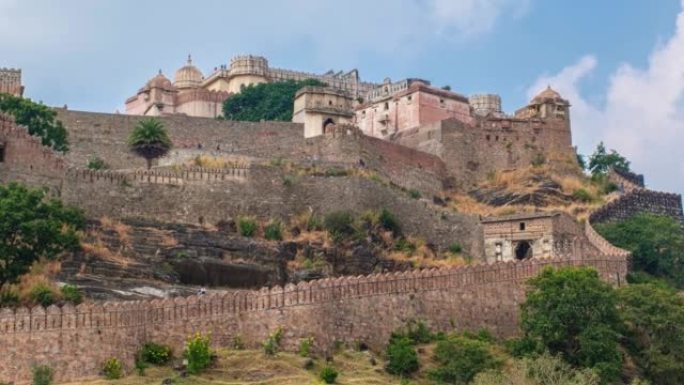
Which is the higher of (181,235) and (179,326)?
(181,235)

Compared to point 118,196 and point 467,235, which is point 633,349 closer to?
point 467,235

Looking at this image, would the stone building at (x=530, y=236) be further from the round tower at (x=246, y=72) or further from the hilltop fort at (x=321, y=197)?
the round tower at (x=246, y=72)

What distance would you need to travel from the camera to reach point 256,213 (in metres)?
50.5

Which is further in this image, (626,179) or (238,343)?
(626,179)

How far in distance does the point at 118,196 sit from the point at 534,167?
22590 mm

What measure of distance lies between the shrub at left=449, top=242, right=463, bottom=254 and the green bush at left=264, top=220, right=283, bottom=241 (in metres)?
7.17

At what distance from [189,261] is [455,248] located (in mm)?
12617

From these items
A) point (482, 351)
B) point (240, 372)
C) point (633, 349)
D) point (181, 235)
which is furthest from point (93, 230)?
point (633, 349)

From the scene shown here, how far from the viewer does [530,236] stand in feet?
164

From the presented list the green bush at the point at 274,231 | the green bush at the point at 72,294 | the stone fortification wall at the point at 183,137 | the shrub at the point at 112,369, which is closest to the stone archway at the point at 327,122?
the stone fortification wall at the point at 183,137

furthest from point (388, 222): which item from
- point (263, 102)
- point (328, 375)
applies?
point (263, 102)

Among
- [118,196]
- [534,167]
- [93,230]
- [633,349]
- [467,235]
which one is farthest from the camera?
[534,167]

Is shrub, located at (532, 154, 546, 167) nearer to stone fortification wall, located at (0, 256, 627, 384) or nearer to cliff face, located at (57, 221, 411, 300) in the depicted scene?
cliff face, located at (57, 221, 411, 300)

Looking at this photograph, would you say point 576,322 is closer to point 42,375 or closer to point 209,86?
point 42,375
